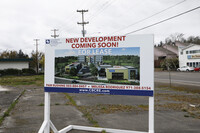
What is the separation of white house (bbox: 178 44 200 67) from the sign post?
49435mm

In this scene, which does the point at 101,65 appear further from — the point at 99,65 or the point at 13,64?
the point at 13,64

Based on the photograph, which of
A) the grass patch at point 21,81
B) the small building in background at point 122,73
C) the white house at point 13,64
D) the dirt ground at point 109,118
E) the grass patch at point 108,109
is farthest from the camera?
the white house at point 13,64

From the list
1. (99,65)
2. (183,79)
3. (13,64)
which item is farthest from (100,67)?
(13,64)

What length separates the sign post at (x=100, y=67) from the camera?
4723 mm

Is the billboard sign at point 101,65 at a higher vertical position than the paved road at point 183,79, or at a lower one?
higher

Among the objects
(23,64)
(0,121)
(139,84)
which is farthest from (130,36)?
(23,64)

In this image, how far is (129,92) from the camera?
4.80m

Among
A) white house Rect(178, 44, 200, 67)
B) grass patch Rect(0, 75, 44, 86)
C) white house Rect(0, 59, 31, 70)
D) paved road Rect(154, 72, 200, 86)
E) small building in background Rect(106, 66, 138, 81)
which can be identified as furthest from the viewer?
white house Rect(178, 44, 200, 67)

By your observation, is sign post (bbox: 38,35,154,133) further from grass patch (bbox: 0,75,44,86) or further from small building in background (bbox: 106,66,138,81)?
grass patch (bbox: 0,75,44,86)

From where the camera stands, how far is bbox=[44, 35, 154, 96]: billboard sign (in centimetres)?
473

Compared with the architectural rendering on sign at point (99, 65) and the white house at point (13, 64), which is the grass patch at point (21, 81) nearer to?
the white house at point (13, 64)

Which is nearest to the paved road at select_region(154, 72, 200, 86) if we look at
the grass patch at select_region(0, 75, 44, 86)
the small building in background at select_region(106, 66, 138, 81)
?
the grass patch at select_region(0, 75, 44, 86)

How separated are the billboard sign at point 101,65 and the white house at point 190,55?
1946 inches

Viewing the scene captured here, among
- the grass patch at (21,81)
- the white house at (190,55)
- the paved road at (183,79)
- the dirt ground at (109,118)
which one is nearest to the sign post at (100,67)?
the dirt ground at (109,118)
